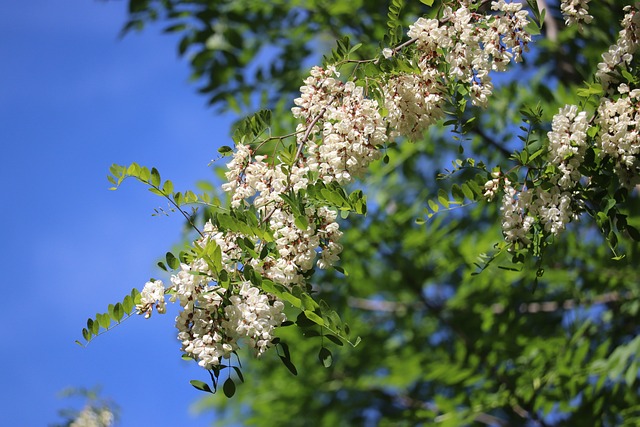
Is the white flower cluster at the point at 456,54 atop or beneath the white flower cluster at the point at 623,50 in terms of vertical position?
atop

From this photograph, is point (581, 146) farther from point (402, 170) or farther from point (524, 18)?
point (402, 170)

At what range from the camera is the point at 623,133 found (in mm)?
1512

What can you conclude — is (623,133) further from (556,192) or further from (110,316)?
(110,316)

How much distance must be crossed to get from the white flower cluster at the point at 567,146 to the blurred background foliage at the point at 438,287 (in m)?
1.35

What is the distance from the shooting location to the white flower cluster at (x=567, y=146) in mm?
1563

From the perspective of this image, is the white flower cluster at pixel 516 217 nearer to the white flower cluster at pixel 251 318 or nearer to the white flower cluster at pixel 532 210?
the white flower cluster at pixel 532 210

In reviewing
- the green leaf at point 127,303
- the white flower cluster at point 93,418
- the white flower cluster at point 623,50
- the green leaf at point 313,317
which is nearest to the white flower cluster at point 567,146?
the white flower cluster at point 623,50

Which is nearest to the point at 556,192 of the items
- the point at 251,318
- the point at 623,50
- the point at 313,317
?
the point at 623,50

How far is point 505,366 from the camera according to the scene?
11.3ft

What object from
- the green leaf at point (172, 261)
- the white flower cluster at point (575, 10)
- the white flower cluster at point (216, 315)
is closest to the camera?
the white flower cluster at point (216, 315)

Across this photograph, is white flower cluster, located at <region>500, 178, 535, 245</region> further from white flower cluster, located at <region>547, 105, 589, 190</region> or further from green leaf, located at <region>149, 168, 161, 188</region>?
green leaf, located at <region>149, 168, 161, 188</region>

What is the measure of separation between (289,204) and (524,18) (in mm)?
628

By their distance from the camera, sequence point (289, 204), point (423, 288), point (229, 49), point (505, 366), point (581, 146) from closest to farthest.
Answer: point (289, 204) < point (581, 146) < point (505, 366) < point (229, 49) < point (423, 288)

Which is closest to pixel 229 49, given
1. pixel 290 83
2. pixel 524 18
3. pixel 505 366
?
pixel 290 83
